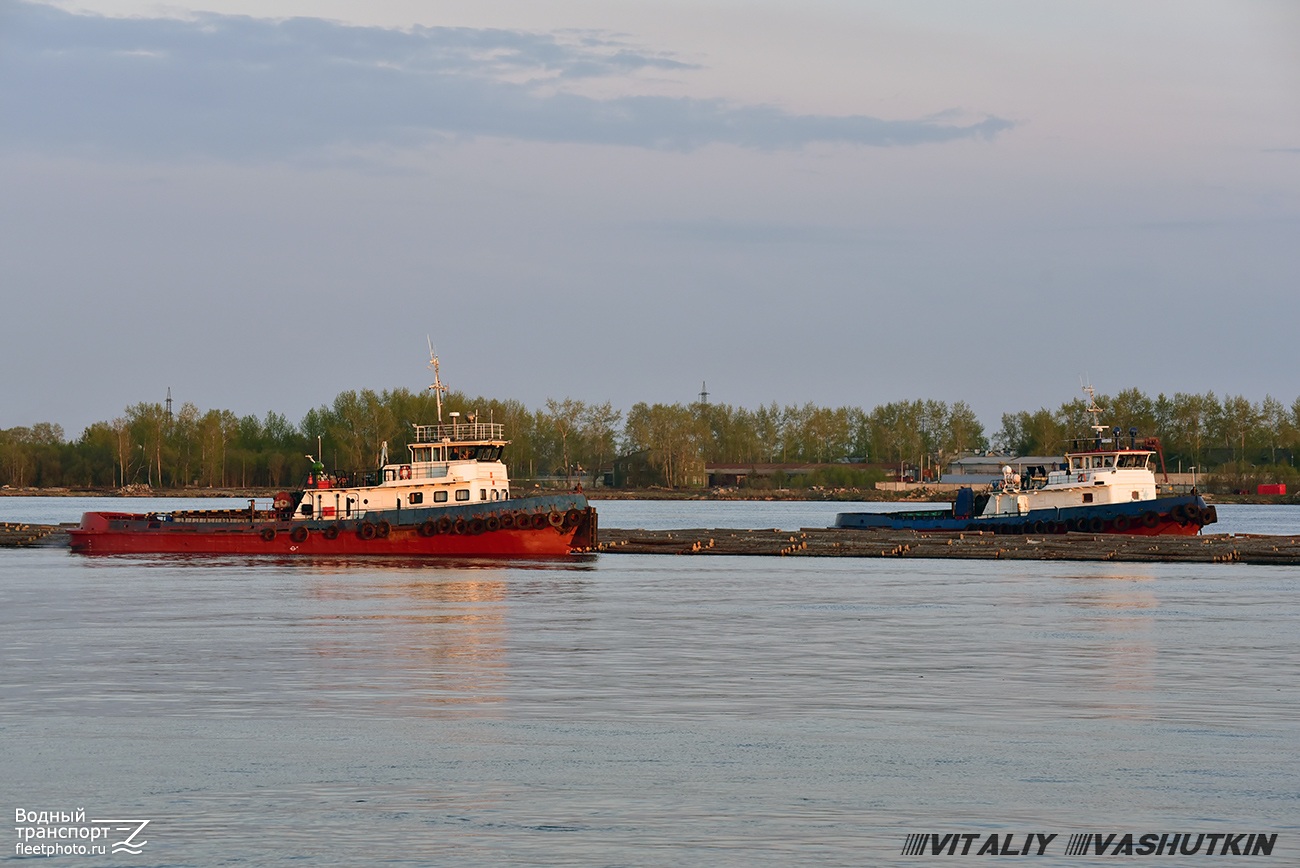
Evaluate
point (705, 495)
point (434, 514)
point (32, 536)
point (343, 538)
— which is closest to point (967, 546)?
point (434, 514)

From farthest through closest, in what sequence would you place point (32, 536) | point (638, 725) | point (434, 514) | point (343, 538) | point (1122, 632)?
point (32, 536) < point (343, 538) < point (434, 514) < point (1122, 632) < point (638, 725)

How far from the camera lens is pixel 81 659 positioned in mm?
25359

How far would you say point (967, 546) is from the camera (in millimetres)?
59375

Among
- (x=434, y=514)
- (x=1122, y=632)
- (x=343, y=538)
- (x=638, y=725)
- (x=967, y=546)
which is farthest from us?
(x=967, y=546)

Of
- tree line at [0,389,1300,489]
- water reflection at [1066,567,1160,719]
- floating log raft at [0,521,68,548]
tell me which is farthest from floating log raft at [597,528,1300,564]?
tree line at [0,389,1300,489]

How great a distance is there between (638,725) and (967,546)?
4246cm

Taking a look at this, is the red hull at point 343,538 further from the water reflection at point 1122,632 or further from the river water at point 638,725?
the water reflection at point 1122,632

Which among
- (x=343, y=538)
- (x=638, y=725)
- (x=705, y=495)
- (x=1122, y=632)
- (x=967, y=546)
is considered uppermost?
(x=705, y=495)

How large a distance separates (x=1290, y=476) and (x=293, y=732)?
536 feet

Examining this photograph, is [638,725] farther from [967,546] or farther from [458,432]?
[967,546]

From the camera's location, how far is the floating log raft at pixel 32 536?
68688mm

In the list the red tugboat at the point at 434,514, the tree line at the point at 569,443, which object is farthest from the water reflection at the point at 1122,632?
the tree line at the point at 569,443

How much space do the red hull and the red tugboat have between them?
0.12 ft

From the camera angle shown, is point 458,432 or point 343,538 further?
point 343,538
